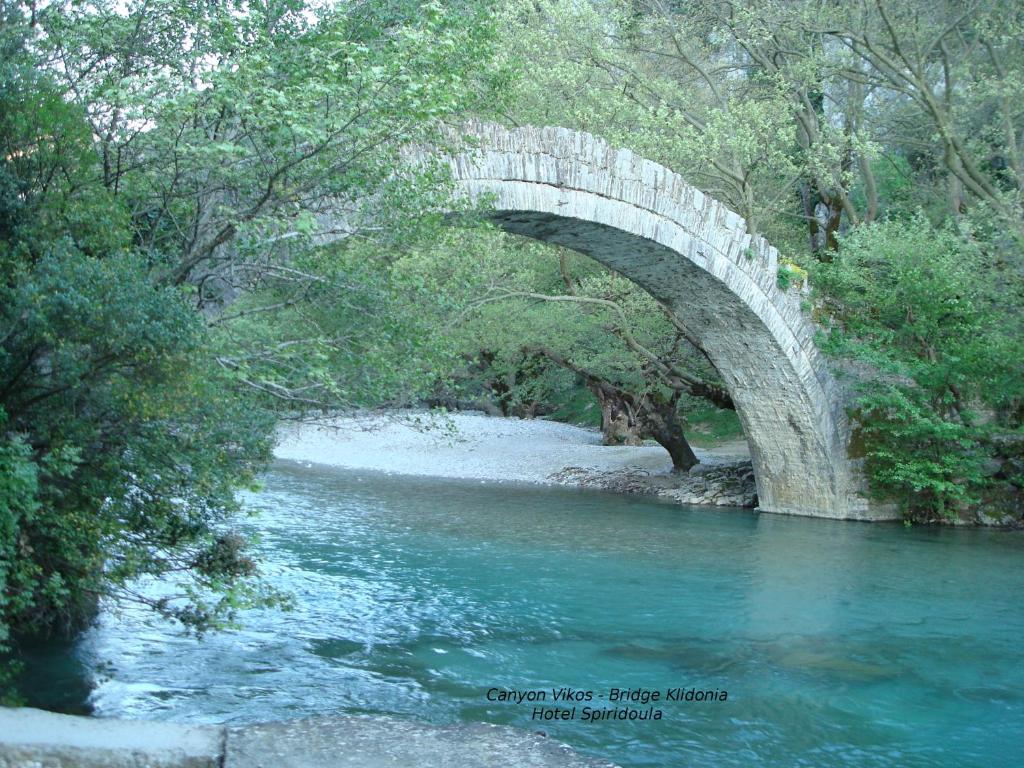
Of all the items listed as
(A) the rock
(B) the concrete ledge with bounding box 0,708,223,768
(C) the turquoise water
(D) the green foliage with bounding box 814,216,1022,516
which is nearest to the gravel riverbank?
(A) the rock

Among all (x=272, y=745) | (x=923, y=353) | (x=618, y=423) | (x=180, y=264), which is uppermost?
(x=923, y=353)

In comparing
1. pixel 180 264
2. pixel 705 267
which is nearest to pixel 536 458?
pixel 705 267

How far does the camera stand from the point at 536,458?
18375 mm

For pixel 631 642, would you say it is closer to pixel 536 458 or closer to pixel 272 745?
pixel 272 745

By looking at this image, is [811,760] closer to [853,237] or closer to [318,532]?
[318,532]

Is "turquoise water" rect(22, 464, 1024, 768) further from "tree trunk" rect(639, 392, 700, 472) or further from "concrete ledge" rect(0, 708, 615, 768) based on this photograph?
"tree trunk" rect(639, 392, 700, 472)

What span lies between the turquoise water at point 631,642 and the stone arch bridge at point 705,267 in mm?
1383

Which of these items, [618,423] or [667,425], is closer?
[667,425]

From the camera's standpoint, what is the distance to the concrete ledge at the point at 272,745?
297 centimetres

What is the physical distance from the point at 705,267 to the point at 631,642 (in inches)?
197

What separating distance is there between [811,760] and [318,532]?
6.53 metres

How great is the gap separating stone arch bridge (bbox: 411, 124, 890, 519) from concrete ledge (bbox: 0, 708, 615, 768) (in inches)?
183

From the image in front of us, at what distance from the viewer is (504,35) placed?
13445 mm

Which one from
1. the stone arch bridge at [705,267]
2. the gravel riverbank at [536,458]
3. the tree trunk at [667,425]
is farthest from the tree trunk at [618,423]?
the stone arch bridge at [705,267]
